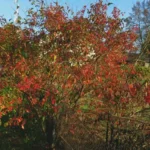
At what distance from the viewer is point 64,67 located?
313 inches

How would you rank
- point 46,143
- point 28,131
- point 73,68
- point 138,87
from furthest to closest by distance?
point 28,131 < point 46,143 < point 73,68 < point 138,87

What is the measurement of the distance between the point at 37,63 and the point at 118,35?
198 cm

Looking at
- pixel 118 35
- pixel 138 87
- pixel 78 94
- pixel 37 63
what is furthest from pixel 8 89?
pixel 138 87

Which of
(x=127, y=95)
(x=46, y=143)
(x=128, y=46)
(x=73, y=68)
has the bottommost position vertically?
(x=46, y=143)

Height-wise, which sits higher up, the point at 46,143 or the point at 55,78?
the point at 55,78

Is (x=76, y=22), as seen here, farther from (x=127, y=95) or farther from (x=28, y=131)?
(x=28, y=131)

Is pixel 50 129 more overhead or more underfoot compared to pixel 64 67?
more underfoot

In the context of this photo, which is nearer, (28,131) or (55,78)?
(55,78)

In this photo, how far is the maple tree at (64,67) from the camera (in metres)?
7.50

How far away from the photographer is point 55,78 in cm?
800

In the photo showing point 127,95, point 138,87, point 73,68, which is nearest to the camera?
point 138,87

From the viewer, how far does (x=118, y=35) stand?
8578 mm

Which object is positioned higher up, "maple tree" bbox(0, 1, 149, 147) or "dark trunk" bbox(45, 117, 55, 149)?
"maple tree" bbox(0, 1, 149, 147)

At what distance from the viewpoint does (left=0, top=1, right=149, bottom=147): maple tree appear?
750cm
